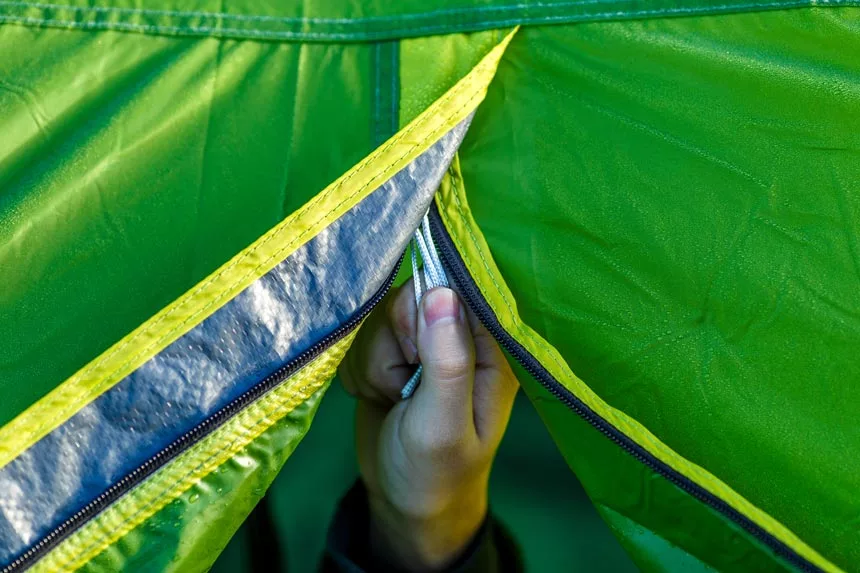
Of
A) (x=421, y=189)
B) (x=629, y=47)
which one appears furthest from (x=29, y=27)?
(x=629, y=47)

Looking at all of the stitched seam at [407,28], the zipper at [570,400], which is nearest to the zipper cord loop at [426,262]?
the zipper at [570,400]

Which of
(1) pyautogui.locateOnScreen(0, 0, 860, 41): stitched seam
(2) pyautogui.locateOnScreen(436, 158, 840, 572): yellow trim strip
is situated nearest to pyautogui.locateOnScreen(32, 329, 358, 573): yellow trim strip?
(2) pyautogui.locateOnScreen(436, 158, 840, 572): yellow trim strip

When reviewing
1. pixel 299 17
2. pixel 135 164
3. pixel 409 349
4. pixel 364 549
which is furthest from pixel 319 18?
pixel 364 549

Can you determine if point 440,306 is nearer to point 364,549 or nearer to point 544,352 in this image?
point 544,352

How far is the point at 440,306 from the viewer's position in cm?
64

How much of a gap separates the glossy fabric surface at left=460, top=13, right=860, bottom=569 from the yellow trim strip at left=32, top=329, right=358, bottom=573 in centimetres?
19

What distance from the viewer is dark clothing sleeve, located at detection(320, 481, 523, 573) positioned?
0.80m

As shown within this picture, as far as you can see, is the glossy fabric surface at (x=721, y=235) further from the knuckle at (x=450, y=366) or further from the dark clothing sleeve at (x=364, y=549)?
the dark clothing sleeve at (x=364, y=549)

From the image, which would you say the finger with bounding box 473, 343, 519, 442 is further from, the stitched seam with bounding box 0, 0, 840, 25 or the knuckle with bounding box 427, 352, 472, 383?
the stitched seam with bounding box 0, 0, 840, 25

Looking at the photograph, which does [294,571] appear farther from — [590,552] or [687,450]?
[687,450]

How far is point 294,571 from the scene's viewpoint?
1013 mm

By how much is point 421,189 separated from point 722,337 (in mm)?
249

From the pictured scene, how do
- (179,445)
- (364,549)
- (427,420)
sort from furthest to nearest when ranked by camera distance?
1. (364,549)
2. (427,420)
3. (179,445)

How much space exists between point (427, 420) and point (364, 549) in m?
0.24
